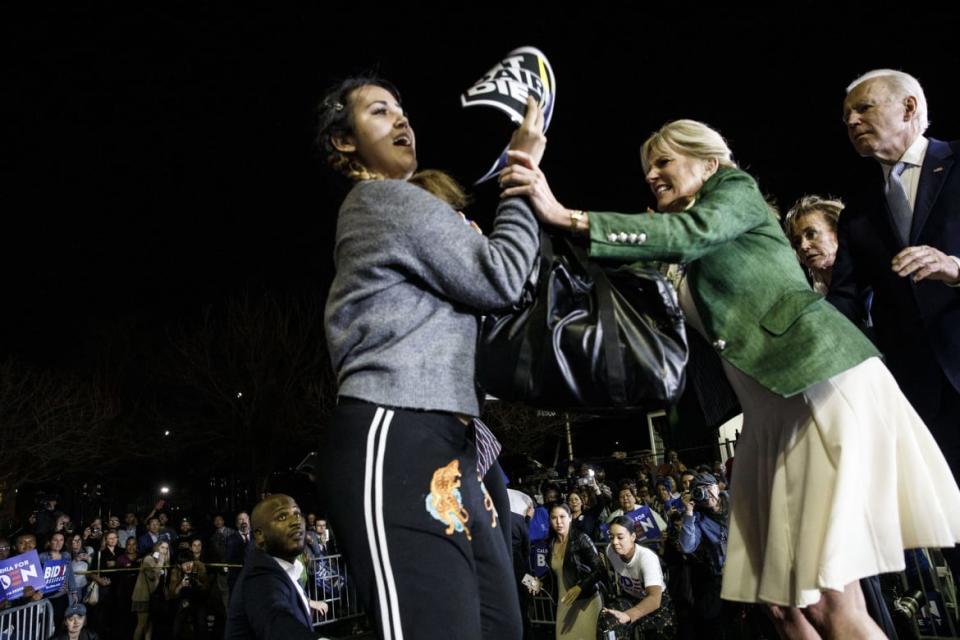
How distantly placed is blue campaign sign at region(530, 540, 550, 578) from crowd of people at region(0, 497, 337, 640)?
10.1 feet

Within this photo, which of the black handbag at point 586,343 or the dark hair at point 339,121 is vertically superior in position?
the dark hair at point 339,121

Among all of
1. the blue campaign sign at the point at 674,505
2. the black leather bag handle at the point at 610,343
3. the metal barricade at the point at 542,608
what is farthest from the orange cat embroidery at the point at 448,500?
the metal barricade at the point at 542,608

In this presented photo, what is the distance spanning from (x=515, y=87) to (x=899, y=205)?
6.60 feet

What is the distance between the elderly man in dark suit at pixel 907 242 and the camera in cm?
292

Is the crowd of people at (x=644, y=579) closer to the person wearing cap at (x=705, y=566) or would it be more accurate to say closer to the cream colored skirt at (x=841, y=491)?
the person wearing cap at (x=705, y=566)

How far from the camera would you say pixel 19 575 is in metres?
8.77

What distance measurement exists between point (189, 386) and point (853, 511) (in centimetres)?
2751

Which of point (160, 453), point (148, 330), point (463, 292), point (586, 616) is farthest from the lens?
point (148, 330)

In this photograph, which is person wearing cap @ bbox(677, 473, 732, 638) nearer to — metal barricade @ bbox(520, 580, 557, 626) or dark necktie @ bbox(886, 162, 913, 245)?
metal barricade @ bbox(520, 580, 557, 626)

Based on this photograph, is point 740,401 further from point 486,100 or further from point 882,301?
point 486,100

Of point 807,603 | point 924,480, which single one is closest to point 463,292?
point 807,603

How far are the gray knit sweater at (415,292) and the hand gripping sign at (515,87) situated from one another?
36cm

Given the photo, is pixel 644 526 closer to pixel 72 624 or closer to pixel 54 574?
pixel 72 624

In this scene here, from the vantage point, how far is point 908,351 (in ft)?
10.1
